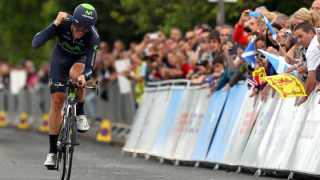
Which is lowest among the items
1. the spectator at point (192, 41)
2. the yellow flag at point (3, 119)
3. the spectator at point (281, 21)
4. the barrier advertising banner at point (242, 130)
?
the yellow flag at point (3, 119)

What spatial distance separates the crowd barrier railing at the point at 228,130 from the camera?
12.5m

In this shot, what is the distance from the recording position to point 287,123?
13062 mm

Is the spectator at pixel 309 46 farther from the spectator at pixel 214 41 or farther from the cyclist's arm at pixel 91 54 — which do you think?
the spectator at pixel 214 41

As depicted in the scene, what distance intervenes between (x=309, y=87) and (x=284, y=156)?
3.29 ft

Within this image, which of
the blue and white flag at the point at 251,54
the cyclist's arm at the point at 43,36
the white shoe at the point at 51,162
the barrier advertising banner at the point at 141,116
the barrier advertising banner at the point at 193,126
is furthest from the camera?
the barrier advertising banner at the point at 141,116

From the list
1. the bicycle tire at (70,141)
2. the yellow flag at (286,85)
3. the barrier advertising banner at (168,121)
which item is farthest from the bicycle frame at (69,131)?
the barrier advertising banner at (168,121)

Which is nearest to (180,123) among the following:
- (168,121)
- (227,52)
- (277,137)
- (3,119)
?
(168,121)

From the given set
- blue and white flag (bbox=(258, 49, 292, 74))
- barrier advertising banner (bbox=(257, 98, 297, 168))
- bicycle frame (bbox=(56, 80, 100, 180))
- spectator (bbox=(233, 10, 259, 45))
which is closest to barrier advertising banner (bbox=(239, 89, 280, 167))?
barrier advertising banner (bbox=(257, 98, 297, 168))

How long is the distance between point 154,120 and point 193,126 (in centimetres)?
248

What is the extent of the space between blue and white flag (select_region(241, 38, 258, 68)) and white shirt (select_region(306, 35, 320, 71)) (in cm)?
254

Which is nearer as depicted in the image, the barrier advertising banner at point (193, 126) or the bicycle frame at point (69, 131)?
the bicycle frame at point (69, 131)

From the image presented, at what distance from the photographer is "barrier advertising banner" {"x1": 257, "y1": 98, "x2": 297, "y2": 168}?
42.5 ft

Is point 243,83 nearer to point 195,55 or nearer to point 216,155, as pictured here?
point 216,155

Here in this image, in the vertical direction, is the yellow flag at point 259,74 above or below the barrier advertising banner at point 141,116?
above
